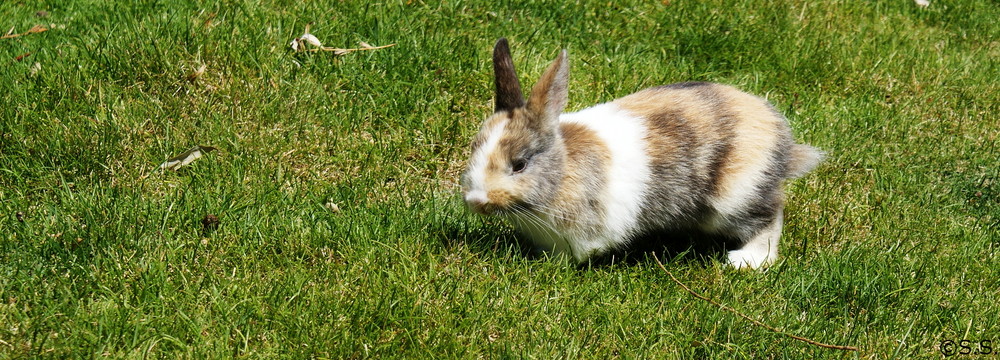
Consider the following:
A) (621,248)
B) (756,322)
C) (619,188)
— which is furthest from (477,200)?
(756,322)

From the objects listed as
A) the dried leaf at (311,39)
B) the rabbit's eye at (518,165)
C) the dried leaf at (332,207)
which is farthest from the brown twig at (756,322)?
the dried leaf at (311,39)

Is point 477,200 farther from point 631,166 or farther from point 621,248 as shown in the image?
point 621,248

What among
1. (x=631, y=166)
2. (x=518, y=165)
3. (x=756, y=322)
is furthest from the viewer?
(x=631, y=166)

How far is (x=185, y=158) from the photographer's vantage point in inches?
169

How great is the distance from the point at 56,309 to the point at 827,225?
11.1 feet

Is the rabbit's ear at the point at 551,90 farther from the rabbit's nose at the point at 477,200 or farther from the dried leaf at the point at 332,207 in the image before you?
the dried leaf at the point at 332,207

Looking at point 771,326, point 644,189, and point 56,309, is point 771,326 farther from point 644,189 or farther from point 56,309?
point 56,309

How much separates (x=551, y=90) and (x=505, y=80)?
0.68ft

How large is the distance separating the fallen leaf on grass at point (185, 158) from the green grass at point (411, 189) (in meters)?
0.05

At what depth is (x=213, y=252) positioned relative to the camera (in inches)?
145

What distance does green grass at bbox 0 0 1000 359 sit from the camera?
11.3 ft

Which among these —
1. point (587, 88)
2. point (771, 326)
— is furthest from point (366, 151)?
point (771, 326)

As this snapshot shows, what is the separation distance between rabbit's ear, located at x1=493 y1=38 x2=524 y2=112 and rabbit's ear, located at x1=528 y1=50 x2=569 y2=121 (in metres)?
0.09

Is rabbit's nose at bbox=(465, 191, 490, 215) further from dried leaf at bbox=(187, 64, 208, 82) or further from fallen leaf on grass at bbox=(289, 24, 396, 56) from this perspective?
dried leaf at bbox=(187, 64, 208, 82)
